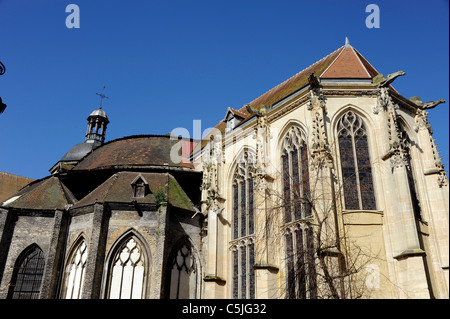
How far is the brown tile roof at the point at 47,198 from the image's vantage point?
20391mm

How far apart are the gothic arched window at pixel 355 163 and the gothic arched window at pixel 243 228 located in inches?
174

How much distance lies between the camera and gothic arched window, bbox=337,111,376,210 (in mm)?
14328

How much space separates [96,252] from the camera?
17.5 m

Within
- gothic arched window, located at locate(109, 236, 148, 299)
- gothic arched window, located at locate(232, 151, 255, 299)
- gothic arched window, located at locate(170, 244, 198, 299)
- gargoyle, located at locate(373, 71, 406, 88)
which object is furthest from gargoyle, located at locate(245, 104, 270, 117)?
gothic arched window, located at locate(109, 236, 148, 299)

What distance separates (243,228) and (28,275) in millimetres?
10859

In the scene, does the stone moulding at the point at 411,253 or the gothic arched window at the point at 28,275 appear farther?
the gothic arched window at the point at 28,275

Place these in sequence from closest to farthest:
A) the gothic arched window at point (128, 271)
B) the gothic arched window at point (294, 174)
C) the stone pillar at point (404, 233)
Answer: the stone pillar at point (404, 233), the gothic arched window at point (294, 174), the gothic arched window at point (128, 271)

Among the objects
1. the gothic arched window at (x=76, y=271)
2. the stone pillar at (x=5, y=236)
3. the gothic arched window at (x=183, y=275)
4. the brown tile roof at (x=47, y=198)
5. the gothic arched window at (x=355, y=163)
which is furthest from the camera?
the brown tile roof at (x=47, y=198)

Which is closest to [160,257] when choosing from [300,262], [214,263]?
[214,263]

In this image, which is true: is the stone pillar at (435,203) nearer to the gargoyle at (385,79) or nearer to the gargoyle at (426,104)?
the gargoyle at (426,104)

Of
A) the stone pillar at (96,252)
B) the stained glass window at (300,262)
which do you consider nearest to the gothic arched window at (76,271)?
the stone pillar at (96,252)

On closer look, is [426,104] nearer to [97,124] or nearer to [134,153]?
[134,153]

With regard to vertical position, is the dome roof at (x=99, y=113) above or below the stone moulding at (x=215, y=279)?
above
